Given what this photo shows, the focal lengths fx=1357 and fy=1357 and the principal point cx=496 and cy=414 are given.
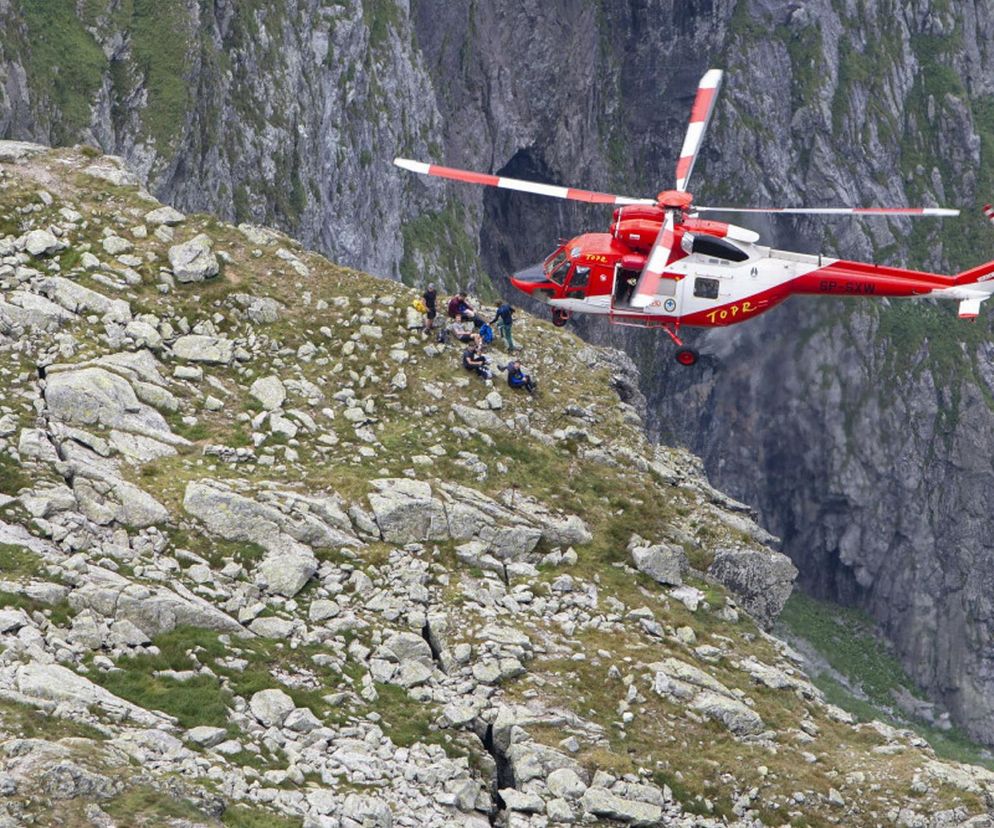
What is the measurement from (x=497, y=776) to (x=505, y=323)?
1811 centimetres

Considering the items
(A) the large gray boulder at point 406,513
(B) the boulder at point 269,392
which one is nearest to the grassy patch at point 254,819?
(A) the large gray boulder at point 406,513

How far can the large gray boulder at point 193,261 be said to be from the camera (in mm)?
42812

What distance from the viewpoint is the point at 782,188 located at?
155750 millimetres

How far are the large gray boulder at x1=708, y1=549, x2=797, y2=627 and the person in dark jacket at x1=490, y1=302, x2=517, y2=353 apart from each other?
32.1ft

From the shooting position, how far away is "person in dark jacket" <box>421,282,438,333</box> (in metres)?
42.3

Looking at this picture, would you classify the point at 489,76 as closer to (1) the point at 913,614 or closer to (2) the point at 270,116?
(2) the point at 270,116

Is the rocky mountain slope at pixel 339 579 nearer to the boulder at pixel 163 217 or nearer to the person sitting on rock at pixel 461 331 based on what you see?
the boulder at pixel 163 217

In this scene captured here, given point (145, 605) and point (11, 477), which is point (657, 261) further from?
point (11, 477)

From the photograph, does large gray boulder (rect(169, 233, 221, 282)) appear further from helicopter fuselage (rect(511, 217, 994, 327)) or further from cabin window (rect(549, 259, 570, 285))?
helicopter fuselage (rect(511, 217, 994, 327))

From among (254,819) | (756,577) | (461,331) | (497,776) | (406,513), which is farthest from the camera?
(461,331)

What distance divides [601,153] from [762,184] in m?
19.9

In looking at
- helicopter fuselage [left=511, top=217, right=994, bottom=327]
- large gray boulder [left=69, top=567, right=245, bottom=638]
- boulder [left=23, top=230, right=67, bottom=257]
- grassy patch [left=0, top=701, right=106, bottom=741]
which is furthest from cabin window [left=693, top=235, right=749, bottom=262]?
grassy patch [left=0, top=701, right=106, bottom=741]

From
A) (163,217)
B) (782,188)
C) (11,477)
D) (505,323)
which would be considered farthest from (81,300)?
(782,188)

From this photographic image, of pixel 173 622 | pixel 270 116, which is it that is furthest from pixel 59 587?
pixel 270 116
